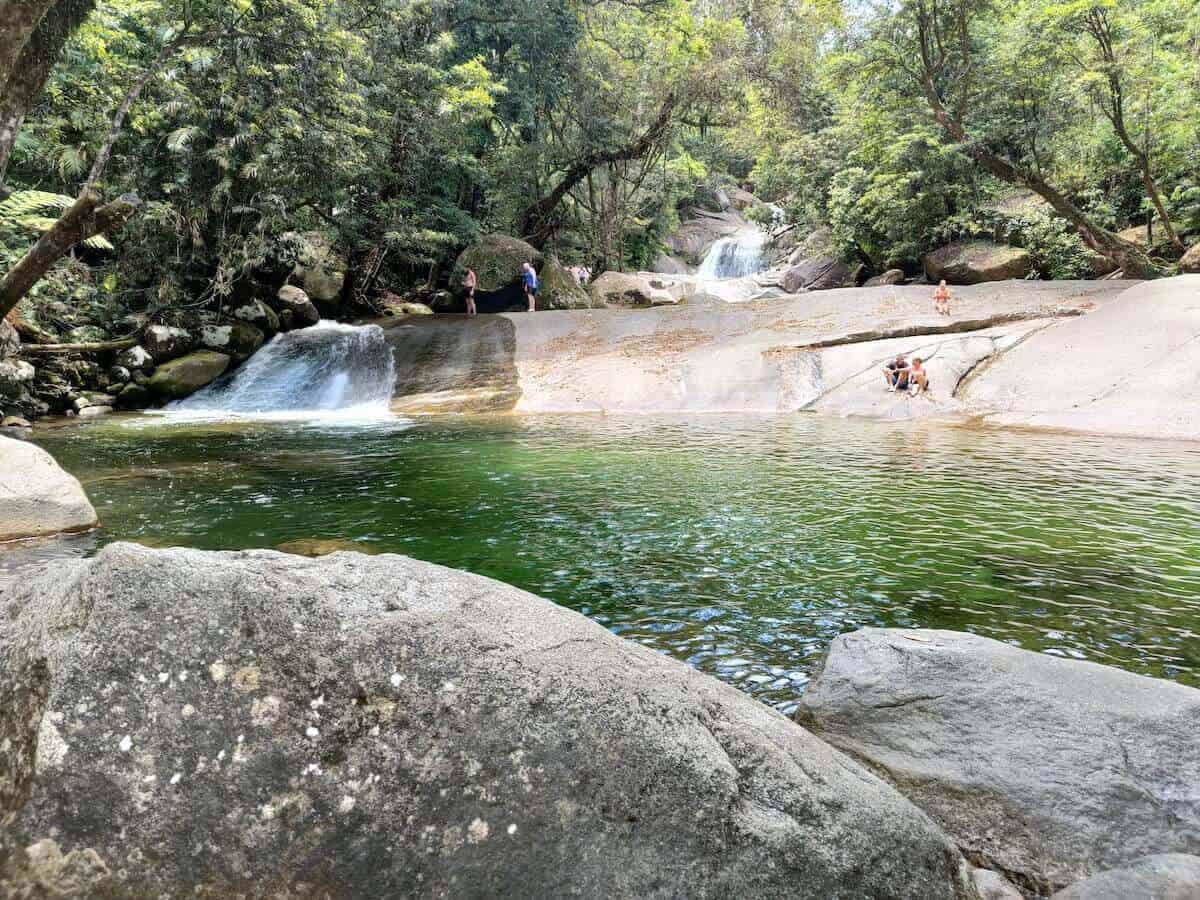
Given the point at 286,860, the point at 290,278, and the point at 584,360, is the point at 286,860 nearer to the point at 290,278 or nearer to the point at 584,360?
the point at 584,360

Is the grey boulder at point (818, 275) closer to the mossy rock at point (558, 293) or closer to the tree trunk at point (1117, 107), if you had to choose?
the mossy rock at point (558, 293)

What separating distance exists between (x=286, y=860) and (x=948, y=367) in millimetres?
17777

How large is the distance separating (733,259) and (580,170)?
13550 millimetres

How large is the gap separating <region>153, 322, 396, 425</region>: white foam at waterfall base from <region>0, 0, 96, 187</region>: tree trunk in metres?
11.8

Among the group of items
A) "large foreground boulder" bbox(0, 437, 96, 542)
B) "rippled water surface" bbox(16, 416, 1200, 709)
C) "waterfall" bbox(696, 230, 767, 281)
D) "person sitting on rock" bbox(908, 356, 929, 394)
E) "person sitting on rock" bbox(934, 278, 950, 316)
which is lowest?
"rippled water surface" bbox(16, 416, 1200, 709)

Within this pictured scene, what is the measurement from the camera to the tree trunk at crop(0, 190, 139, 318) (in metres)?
6.07

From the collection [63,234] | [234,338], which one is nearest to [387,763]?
[63,234]

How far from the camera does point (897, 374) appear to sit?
654 inches

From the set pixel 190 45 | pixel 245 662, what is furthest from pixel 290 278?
pixel 245 662

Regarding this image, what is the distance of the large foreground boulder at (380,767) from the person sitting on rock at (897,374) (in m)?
15.6

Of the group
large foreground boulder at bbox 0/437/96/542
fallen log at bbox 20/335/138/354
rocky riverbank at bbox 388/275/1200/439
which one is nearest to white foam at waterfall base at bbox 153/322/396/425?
rocky riverbank at bbox 388/275/1200/439

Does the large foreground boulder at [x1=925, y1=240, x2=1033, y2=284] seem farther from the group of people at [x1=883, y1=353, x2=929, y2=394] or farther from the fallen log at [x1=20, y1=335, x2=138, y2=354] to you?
the fallen log at [x1=20, y1=335, x2=138, y2=354]

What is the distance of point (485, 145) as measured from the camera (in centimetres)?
2991

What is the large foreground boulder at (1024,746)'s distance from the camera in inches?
103
